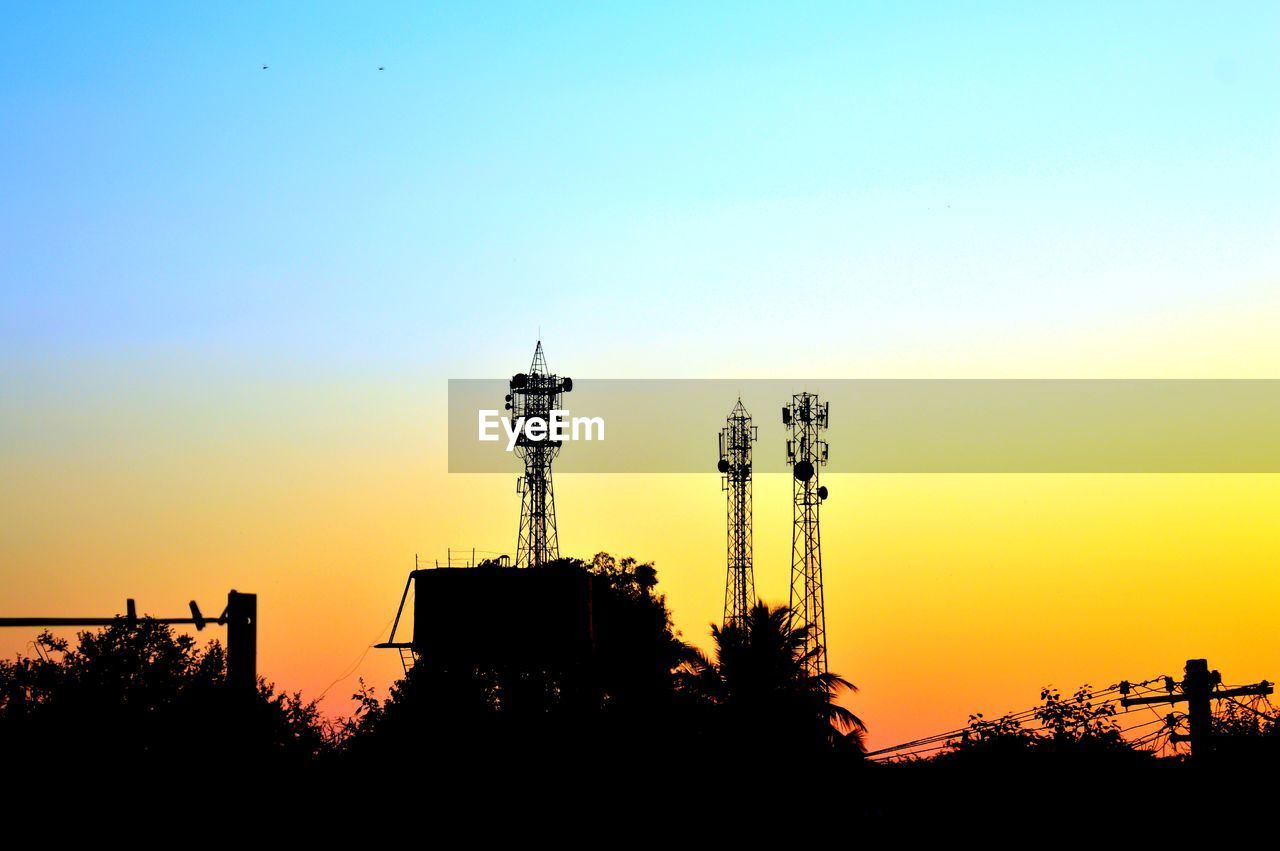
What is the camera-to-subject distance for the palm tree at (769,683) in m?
50.9

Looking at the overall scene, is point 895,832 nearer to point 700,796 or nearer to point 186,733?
point 700,796

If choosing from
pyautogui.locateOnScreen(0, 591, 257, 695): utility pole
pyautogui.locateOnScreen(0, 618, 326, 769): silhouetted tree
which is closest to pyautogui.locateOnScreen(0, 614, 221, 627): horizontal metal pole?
pyautogui.locateOnScreen(0, 591, 257, 695): utility pole

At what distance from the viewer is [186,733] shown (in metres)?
50.6

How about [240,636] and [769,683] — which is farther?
[769,683]

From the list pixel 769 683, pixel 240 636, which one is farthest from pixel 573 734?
pixel 240 636

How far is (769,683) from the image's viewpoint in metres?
51.7

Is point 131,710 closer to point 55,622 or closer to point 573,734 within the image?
point 573,734

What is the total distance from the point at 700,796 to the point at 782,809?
3.59 meters

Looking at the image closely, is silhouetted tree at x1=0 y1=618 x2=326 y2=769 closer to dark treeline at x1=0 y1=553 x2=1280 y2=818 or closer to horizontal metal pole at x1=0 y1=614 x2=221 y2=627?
dark treeline at x1=0 y1=553 x2=1280 y2=818

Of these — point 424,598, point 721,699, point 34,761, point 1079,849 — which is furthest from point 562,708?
point 1079,849

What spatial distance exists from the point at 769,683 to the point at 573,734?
31.0 ft

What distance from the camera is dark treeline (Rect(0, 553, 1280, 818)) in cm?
3234

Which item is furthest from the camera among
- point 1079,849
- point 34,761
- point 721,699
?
point 721,699

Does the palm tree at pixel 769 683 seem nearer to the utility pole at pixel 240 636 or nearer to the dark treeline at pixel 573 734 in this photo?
the dark treeline at pixel 573 734
